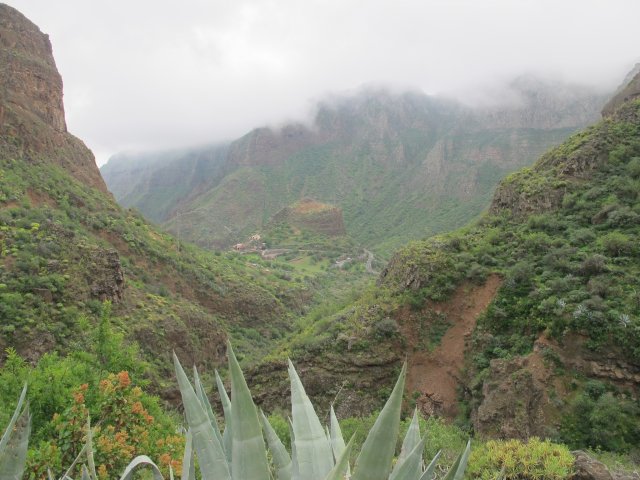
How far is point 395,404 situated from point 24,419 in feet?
4.77

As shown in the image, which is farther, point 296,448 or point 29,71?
point 29,71

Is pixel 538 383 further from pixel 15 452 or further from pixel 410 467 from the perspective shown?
pixel 15 452

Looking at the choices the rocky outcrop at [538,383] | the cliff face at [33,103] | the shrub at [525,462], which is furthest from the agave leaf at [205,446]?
the cliff face at [33,103]

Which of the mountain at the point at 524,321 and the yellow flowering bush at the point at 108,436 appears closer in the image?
the yellow flowering bush at the point at 108,436

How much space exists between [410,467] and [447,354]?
12.1m

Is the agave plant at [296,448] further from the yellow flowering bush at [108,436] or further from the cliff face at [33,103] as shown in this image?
the cliff face at [33,103]

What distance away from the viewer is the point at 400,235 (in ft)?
215

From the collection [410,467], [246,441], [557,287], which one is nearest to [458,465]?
[410,467]

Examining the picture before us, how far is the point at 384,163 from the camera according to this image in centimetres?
9512

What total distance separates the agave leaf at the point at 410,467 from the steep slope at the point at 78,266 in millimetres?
10827

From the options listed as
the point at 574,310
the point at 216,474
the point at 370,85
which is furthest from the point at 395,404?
the point at 370,85

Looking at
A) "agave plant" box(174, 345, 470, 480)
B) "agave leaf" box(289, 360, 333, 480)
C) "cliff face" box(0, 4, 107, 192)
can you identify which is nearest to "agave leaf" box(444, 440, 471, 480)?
"agave plant" box(174, 345, 470, 480)

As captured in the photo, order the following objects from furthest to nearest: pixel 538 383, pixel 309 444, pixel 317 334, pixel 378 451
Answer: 1. pixel 317 334
2. pixel 538 383
3. pixel 309 444
4. pixel 378 451

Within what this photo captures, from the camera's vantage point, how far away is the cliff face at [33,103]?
26.3 m
